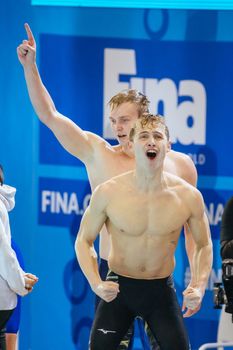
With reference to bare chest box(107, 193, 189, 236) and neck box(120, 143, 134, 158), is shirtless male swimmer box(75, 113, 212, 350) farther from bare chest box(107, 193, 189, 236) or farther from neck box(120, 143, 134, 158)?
neck box(120, 143, 134, 158)

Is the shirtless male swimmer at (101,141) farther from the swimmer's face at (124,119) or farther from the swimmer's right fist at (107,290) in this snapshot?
the swimmer's right fist at (107,290)

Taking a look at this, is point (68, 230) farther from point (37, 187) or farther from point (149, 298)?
point (149, 298)

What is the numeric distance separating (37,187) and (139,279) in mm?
1635

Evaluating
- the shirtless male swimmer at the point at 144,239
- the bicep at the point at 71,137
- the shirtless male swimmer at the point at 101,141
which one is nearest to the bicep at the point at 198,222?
the shirtless male swimmer at the point at 144,239

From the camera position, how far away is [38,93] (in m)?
4.57

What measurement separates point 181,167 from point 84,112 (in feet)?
3.47

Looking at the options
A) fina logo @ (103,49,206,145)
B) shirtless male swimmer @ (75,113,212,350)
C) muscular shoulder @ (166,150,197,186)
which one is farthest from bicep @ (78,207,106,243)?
fina logo @ (103,49,206,145)

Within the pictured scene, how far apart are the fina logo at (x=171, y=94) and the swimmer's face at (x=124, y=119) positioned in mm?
913

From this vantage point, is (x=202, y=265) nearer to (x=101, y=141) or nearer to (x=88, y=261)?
(x=88, y=261)

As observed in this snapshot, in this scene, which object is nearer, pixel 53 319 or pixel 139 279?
pixel 139 279

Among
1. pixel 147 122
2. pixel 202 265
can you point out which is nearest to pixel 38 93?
pixel 147 122

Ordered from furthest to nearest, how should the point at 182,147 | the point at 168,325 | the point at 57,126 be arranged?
the point at 182,147 → the point at 57,126 → the point at 168,325

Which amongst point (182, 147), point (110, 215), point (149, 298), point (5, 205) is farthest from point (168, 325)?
point (182, 147)

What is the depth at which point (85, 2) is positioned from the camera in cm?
546
